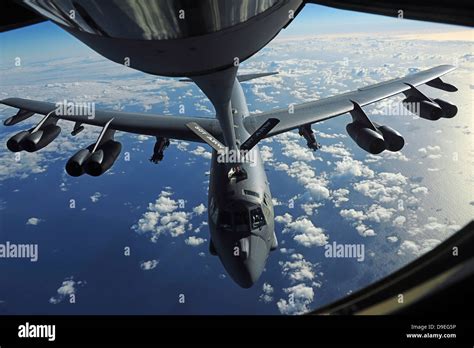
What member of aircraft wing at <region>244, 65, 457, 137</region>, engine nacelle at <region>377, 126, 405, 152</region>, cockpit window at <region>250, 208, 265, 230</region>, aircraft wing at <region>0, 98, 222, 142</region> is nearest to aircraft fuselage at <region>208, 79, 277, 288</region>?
cockpit window at <region>250, 208, 265, 230</region>

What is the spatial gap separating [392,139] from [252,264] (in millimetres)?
3057

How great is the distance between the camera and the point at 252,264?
15.4 ft

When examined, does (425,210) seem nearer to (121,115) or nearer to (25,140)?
(121,115)

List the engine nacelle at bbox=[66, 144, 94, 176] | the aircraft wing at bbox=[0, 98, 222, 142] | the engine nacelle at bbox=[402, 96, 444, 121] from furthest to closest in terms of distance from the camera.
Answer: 1. the aircraft wing at bbox=[0, 98, 222, 142]
2. the engine nacelle at bbox=[402, 96, 444, 121]
3. the engine nacelle at bbox=[66, 144, 94, 176]

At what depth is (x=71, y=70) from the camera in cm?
2938

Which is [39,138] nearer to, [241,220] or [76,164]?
[76,164]

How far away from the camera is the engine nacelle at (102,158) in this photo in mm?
4855

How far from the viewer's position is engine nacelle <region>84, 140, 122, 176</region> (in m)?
4.86

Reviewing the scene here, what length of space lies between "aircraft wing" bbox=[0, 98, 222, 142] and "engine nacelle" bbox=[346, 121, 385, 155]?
2.33 metres

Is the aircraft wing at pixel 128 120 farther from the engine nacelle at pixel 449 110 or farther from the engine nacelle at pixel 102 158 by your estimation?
the engine nacelle at pixel 449 110

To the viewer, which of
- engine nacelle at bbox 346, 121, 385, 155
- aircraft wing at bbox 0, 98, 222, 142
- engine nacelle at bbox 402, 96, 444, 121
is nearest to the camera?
engine nacelle at bbox 346, 121, 385, 155

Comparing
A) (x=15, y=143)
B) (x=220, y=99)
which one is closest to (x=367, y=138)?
(x=220, y=99)

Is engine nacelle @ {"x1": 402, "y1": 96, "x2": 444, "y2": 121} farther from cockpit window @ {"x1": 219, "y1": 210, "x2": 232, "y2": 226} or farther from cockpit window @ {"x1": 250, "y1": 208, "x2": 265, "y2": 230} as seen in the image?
cockpit window @ {"x1": 219, "y1": 210, "x2": 232, "y2": 226}

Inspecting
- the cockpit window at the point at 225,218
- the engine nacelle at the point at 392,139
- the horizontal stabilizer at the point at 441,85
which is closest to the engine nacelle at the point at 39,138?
the cockpit window at the point at 225,218
